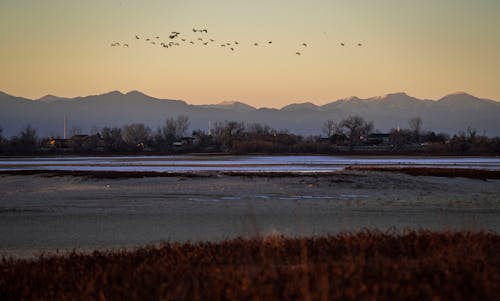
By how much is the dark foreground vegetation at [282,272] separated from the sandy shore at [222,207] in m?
2.68

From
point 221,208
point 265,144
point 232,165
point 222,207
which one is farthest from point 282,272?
point 265,144

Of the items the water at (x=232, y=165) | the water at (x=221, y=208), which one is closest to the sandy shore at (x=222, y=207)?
the water at (x=221, y=208)

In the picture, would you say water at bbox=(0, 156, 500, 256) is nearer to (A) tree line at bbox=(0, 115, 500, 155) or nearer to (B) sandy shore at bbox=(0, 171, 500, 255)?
(B) sandy shore at bbox=(0, 171, 500, 255)

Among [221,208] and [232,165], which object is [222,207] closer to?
[221,208]

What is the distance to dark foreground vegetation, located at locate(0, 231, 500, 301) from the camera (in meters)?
7.87

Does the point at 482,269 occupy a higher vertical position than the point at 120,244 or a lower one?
higher

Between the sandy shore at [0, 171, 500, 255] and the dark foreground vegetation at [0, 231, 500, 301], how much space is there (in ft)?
8.80

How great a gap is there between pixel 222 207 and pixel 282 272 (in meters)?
17.3

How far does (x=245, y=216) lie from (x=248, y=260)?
528 inches

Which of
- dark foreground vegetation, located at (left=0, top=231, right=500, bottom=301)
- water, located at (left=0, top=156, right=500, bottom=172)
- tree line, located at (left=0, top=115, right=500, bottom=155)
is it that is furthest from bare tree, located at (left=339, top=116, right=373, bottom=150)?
dark foreground vegetation, located at (left=0, top=231, right=500, bottom=301)

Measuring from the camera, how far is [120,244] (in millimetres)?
17031

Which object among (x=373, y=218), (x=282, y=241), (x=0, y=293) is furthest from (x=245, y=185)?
(x=0, y=293)

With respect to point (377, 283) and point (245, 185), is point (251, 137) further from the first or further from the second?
point (377, 283)

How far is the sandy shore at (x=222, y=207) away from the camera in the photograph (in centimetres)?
1895
